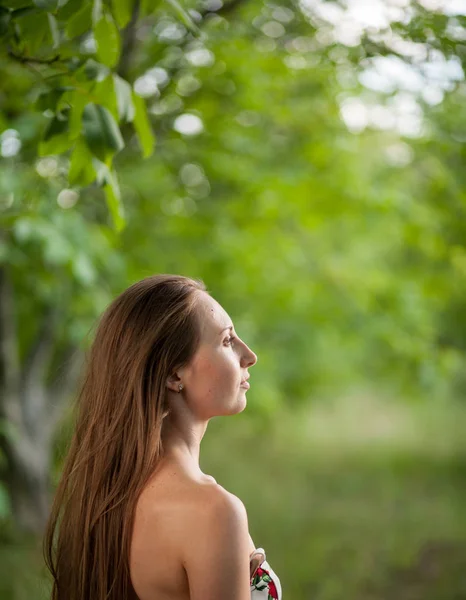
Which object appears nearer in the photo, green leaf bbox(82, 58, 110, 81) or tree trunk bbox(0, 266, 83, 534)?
green leaf bbox(82, 58, 110, 81)

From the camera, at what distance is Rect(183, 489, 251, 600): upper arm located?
161 cm

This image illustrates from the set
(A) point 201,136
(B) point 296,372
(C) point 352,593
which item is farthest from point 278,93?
(B) point 296,372

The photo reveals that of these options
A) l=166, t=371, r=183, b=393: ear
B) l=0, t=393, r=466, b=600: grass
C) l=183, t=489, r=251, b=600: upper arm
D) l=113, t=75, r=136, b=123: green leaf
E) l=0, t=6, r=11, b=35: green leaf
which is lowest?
l=0, t=393, r=466, b=600: grass

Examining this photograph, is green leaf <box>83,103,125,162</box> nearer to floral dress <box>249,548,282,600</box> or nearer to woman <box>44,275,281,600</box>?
woman <box>44,275,281,600</box>

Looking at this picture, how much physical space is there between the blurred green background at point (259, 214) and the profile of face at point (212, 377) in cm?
51

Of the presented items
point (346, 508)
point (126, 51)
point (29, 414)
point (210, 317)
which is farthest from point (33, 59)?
point (346, 508)

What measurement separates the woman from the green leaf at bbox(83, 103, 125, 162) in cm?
34

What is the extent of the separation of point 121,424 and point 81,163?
670 mm

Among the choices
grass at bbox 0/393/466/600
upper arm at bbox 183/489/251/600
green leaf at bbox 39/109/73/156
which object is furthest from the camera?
grass at bbox 0/393/466/600

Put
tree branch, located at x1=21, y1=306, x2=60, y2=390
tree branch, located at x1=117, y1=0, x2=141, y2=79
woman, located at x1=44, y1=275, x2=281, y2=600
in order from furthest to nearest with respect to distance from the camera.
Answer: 1. tree branch, located at x1=21, y1=306, x2=60, y2=390
2. tree branch, located at x1=117, y1=0, x2=141, y2=79
3. woman, located at x1=44, y1=275, x2=281, y2=600

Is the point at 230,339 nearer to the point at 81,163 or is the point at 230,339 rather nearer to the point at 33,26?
the point at 81,163

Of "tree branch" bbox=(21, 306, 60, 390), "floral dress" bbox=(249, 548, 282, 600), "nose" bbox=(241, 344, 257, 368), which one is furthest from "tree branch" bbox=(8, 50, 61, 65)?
"tree branch" bbox=(21, 306, 60, 390)

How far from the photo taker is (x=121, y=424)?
6.11 ft

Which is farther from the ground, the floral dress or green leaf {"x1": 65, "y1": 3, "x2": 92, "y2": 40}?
green leaf {"x1": 65, "y1": 3, "x2": 92, "y2": 40}
